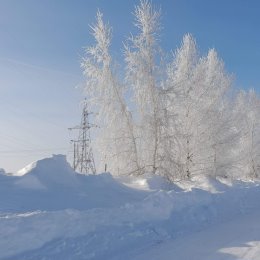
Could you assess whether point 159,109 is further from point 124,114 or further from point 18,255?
point 18,255

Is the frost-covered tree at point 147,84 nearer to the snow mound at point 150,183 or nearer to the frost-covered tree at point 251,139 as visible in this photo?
the snow mound at point 150,183

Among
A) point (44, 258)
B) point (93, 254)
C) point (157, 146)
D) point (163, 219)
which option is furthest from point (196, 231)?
point (157, 146)

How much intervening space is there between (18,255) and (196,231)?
14.8 feet

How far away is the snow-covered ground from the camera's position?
25.8 ft

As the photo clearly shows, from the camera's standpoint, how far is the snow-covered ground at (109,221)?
786 cm

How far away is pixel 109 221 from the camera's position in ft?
31.8

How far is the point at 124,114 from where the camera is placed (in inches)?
883

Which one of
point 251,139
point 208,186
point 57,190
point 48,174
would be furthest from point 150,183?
point 251,139

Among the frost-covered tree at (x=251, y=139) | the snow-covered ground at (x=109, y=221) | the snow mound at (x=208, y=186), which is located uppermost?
the frost-covered tree at (x=251, y=139)

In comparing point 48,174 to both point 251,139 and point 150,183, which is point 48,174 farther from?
point 251,139

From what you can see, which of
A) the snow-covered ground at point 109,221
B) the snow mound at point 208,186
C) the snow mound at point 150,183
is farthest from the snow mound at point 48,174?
the snow mound at point 208,186

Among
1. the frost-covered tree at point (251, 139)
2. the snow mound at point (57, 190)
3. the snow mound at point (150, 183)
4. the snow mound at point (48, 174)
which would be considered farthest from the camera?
the frost-covered tree at point (251, 139)

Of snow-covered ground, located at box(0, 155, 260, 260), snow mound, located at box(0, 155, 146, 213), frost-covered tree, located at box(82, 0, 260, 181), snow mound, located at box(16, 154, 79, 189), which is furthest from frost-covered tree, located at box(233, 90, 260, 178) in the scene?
snow mound, located at box(16, 154, 79, 189)

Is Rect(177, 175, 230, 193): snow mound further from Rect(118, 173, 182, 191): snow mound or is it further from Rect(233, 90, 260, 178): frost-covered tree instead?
Rect(233, 90, 260, 178): frost-covered tree
